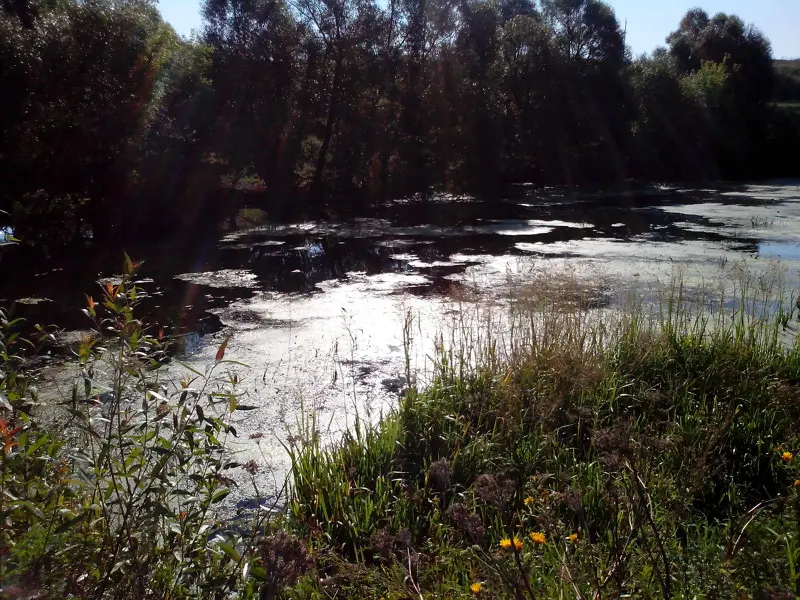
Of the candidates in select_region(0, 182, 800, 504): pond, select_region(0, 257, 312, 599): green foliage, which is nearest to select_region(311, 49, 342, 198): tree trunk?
select_region(0, 182, 800, 504): pond

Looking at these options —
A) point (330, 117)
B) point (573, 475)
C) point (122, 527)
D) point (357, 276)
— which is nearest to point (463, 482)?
A: point (573, 475)

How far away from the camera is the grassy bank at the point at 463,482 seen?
2.11 metres

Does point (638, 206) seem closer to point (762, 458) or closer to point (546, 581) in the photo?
point (762, 458)

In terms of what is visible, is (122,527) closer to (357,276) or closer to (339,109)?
(357,276)

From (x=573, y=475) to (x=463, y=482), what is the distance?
1.88ft

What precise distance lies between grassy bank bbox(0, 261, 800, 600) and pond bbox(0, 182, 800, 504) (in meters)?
0.52

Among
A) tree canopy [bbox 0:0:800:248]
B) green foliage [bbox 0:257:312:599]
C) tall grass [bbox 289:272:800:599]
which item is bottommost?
tall grass [bbox 289:272:800:599]

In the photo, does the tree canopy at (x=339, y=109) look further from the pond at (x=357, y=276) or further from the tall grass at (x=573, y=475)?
the tall grass at (x=573, y=475)

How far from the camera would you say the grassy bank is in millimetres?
2105

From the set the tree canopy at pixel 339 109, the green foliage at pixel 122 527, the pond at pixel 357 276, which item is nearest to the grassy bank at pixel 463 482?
the green foliage at pixel 122 527

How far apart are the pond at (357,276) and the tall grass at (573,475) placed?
599mm

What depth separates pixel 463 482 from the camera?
3.77 metres

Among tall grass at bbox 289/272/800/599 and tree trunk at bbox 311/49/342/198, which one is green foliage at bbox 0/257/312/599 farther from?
tree trunk at bbox 311/49/342/198

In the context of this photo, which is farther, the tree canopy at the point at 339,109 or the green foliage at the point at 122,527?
the tree canopy at the point at 339,109
